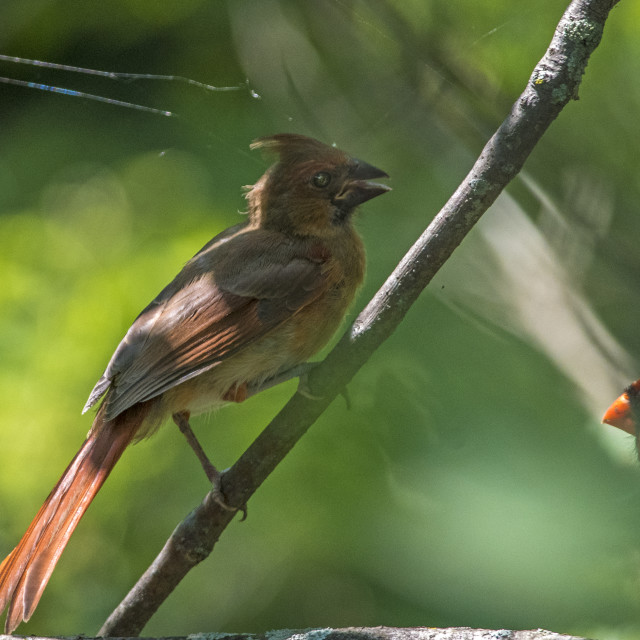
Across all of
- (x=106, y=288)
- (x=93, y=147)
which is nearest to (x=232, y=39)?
(x=93, y=147)

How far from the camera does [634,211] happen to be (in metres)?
2.95

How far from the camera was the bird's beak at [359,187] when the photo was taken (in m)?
3.06

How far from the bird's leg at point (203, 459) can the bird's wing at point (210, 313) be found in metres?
0.19

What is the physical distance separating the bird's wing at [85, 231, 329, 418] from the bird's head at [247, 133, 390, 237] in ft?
0.43

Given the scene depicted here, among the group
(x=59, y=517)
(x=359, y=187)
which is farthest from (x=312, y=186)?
(x=59, y=517)

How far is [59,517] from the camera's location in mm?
2482

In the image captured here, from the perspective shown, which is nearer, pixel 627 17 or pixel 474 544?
pixel 474 544

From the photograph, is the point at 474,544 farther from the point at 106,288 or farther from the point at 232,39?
the point at 232,39

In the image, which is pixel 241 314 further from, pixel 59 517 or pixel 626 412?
pixel 626 412

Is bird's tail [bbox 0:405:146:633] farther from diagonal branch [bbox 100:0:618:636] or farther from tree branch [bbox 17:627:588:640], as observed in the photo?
tree branch [bbox 17:627:588:640]

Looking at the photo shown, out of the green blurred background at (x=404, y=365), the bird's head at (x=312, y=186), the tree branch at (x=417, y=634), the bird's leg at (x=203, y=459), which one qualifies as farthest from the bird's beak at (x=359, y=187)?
the tree branch at (x=417, y=634)

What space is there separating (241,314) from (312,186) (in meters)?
0.56

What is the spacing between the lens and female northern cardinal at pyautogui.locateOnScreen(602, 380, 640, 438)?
2.19 meters

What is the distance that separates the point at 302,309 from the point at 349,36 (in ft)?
3.49
